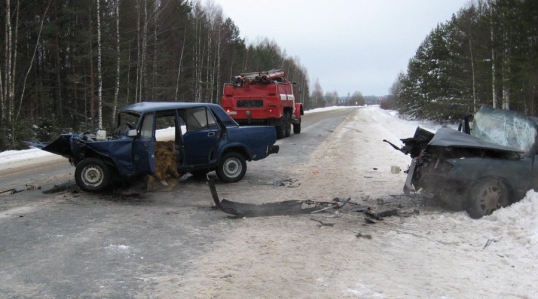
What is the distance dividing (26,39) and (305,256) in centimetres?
2528

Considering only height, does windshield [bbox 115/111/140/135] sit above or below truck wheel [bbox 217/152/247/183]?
above

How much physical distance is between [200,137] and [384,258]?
5.02 meters

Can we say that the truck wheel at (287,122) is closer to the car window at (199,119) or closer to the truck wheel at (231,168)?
the truck wheel at (231,168)

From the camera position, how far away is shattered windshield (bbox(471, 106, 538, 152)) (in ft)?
21.0

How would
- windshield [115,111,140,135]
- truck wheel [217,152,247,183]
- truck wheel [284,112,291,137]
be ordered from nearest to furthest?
windshield [115,111,140,135] < truck wheel [217,152,247,183] < truck wheel [284,112,291,137]

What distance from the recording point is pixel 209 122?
8.95 metres

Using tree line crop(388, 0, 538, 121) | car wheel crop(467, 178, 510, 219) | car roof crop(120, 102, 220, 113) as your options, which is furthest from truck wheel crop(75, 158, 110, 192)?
tree line crop(388, 0, 538, 121)

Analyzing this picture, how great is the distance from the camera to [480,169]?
612cm

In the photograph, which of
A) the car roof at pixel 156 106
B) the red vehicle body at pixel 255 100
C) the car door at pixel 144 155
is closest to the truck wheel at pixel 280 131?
the red vehicle body at pixel 255 100

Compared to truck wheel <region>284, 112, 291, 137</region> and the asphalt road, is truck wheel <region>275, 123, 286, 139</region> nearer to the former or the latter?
truck wheel <region>284, 112, 291, 137</region>

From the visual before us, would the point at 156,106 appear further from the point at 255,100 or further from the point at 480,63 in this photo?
the point at 480,63

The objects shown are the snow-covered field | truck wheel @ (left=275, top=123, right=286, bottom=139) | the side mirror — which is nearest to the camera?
the snow-covered field

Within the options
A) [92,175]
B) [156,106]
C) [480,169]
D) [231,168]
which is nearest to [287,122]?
[231,168]

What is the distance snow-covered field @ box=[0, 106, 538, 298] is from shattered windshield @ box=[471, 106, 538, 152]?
86cm
